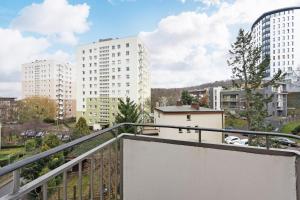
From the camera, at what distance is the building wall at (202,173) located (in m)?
1.99

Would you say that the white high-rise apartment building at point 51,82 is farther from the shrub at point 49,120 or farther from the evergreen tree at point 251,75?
the evergreen tree at point 251,75

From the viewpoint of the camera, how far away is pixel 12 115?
2775 centimetres

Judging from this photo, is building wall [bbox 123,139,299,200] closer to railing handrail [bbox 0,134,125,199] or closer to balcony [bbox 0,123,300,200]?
balcony [bbox 0,123,300,200]

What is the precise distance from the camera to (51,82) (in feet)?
169

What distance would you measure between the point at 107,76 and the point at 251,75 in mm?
24725

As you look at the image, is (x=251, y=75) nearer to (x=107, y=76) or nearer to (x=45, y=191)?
(x=45, y=191)

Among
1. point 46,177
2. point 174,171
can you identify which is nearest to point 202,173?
point 174,171

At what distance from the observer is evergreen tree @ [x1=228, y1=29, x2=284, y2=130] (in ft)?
38.7

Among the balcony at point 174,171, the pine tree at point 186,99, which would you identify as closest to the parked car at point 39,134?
the pine tree at point 186,99

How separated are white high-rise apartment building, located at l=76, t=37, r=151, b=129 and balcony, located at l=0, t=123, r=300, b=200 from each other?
2936cm

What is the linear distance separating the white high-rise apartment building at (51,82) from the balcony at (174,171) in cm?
5003

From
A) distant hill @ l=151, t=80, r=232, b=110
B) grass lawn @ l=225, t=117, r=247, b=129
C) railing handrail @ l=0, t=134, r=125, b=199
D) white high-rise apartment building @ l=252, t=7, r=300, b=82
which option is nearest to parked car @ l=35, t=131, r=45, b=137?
distant hill @ l=151, t=80, r=232, b=110

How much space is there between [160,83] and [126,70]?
538 inches

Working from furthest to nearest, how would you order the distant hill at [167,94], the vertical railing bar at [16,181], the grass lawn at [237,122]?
the distant hill at [167,94], the grass lawn at [237,122], the vertical railing bar at [16,181]
